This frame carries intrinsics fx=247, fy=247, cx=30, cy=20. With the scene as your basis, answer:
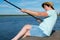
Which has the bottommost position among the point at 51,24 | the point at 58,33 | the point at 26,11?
the point at 58,33

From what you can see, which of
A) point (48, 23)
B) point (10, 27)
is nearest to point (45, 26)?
point (48, 23)

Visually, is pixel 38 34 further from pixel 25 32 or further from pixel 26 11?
pixel 26 11

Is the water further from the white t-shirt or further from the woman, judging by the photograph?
the white t-shirt

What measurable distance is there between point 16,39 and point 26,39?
358mm

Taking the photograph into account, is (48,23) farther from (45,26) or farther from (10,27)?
(10,27)

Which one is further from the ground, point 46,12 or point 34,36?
point 46,12

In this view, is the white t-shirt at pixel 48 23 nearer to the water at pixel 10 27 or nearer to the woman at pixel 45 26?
the woman at pixel 45 26

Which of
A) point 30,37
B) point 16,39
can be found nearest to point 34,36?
point 30,37

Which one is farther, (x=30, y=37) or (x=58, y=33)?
(x=58, y=33)

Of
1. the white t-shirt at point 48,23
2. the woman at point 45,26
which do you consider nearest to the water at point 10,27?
the woman at point 45,26

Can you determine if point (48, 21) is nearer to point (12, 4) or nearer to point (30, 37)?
point (30, 37)

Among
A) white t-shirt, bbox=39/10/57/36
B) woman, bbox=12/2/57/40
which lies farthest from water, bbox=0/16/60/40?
white t-shirt, bbox=39/10/57/36

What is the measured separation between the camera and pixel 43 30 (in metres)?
8.11

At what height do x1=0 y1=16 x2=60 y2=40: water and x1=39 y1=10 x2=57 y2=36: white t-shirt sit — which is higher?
x1=39 y1=10 x2=57 y2=36: white t-shirt
